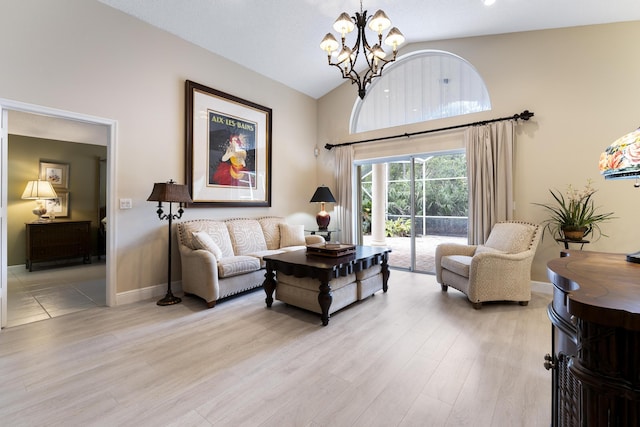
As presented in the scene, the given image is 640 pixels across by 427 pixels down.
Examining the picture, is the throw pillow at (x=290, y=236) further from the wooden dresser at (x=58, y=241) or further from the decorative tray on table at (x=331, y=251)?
the wooden dresser at (x=58, y=241)

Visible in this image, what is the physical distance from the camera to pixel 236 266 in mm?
3475

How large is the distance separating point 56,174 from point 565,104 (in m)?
8.68

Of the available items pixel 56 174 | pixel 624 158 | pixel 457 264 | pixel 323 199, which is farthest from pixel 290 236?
pixel 56 174

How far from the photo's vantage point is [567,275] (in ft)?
3.72

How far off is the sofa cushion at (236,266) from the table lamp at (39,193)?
4.31m

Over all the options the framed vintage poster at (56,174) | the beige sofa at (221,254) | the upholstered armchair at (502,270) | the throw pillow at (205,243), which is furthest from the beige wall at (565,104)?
the framed vintage poster at (56,174)

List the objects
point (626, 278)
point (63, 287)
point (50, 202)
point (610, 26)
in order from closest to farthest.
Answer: point (626, 278)
point (610, 26)
point (63, 287)
point (50, 202)

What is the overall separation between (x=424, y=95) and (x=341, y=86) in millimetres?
1711

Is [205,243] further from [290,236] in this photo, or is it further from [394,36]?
[394,36]

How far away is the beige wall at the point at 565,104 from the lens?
3479 mm

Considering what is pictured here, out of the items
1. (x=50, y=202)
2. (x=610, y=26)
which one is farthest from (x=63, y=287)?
(x=610, y=26)

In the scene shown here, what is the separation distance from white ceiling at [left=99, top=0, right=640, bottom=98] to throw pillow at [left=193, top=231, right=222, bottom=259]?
2701mm

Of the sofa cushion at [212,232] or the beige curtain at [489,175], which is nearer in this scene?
the sofa cushion at [212,232]

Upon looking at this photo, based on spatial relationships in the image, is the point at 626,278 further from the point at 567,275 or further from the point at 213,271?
the point at 213,271
